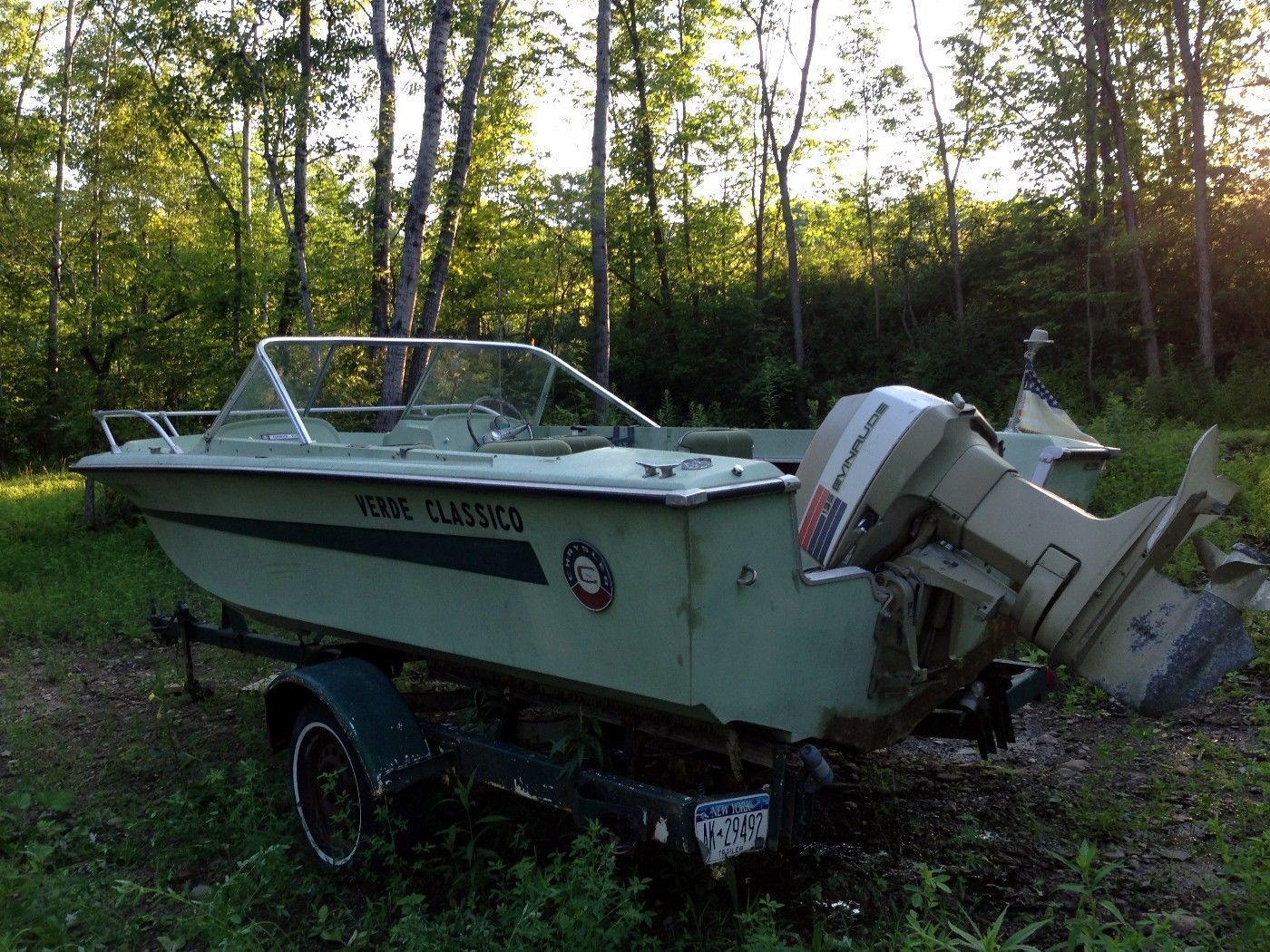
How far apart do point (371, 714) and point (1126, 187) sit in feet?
51.5

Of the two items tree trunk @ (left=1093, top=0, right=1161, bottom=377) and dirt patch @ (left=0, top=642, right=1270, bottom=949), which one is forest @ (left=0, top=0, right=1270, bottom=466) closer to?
tree trunk @ (left=1093, top=0, right=1161, bottom=377)

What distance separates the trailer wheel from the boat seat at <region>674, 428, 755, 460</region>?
1.80 meters

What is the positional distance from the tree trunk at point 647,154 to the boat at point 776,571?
696 inches

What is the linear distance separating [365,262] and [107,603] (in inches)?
241

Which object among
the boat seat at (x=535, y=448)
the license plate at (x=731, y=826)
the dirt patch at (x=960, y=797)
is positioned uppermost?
the boat seat at (x=535, y=448)

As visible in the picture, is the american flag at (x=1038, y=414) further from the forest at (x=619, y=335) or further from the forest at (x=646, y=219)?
the forest at (x=646, y=219)

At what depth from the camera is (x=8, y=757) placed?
16.0ft

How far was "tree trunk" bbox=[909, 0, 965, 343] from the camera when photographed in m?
19.9

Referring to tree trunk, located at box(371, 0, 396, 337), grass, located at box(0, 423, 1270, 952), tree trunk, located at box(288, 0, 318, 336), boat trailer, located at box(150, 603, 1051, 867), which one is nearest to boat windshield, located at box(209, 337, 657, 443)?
boat trailer, located at box(150, 603, 1051, 867)

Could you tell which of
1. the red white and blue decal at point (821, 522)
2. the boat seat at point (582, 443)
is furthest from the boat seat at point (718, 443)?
the red white and blue decal at point (821, 522)

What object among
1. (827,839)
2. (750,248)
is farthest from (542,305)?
(827,839)

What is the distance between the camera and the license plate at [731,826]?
2738 millimetres

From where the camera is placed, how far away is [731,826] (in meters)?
2.78

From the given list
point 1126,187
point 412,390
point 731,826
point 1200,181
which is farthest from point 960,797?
point 1126,187
